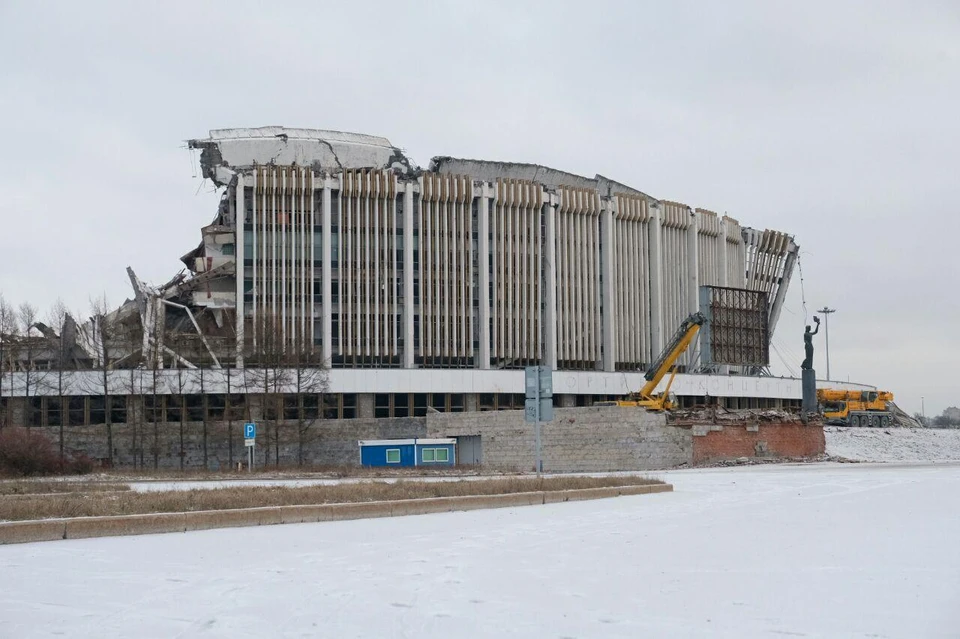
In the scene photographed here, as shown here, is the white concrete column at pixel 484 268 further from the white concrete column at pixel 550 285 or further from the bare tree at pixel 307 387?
the bare tree at pixel 307 387

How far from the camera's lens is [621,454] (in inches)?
2128

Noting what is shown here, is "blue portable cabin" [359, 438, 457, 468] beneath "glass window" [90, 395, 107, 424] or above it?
beneath

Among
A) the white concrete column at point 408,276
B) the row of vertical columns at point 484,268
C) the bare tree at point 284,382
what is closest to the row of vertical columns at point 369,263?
the white concrete column at point 408,276

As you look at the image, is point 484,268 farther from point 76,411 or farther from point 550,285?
point 76,411

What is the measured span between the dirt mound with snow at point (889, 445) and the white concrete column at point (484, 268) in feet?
86.9

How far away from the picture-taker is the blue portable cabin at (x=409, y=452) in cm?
5925

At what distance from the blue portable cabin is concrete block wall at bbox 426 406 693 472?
1799 millimetres

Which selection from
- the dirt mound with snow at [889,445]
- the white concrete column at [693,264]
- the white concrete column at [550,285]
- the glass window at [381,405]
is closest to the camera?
the dirt mound with snow at [889,445]

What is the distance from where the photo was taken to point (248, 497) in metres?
23.3

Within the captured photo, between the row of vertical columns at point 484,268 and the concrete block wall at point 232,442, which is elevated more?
the row of vertical columns at point 484,268

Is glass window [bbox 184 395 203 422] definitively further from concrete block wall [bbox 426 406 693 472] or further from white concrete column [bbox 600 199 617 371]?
white concrete column [bbox 600 199 617 371]

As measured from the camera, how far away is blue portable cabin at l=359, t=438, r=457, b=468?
59250 mm

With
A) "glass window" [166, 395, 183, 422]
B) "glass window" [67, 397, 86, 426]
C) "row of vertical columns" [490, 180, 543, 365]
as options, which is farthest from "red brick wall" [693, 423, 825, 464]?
"glass window" [67, 397, 86, 426]

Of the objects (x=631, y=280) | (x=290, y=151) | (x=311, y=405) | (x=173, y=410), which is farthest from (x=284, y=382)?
(x=631, y=280)
